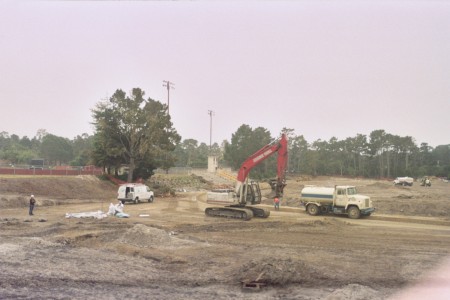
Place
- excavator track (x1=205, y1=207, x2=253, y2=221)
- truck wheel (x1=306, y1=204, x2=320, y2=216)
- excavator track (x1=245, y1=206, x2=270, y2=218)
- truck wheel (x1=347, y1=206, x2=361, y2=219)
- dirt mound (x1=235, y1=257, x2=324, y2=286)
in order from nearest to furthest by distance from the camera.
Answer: dirt mound (x1=235, y1=257, x2=324, y2=286) → excavator track (x1=205, y1=207, x2=253, y2=221) → excavator track (x1=245, y1=206, x2=270, y2=218) → truck wheel (x1=347, y1=206, x2=361, y2=219) → truck wheel (x1=306, y1=204, x2=320, y2=216)

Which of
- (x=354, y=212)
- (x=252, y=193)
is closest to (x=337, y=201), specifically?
(x=354, y=212)

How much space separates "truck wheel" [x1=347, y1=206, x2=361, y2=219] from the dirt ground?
11.2 feet

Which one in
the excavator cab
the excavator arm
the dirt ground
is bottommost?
the dirt ground

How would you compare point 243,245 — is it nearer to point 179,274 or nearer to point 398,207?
point 179,274

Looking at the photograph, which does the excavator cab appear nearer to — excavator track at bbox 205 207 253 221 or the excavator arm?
the excavator arm

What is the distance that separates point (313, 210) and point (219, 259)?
18.8 meters

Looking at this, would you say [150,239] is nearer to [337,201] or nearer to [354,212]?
[337,201]

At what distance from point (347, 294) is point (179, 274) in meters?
5.41

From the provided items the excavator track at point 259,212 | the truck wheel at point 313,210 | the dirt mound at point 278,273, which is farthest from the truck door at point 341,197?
the dirt mound at point 278,273

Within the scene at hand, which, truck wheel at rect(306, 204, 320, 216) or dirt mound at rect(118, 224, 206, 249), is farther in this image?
truck wheel at rect(306, 204, 320, 216)

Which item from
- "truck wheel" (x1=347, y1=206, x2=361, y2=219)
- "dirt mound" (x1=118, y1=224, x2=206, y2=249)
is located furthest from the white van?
"dirt mound" (x1=118, y1=224, x2=206, y2=249)

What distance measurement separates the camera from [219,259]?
15195 mm

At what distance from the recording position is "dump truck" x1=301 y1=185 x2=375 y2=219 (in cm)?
3039

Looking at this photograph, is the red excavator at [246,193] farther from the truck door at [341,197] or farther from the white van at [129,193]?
the white van at [129,193]
